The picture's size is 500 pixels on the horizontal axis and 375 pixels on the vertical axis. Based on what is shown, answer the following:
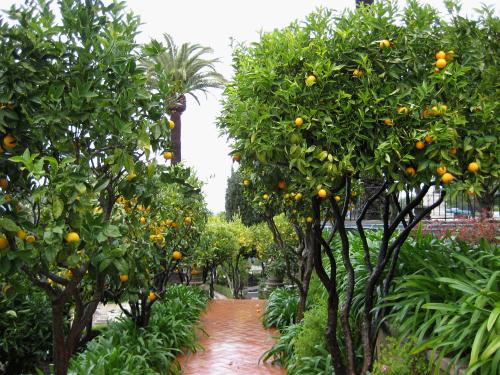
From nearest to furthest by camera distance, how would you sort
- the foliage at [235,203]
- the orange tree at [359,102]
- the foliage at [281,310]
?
the orange tree at [359,102]
the foliage at [281,310]
the foliage at [235,203]

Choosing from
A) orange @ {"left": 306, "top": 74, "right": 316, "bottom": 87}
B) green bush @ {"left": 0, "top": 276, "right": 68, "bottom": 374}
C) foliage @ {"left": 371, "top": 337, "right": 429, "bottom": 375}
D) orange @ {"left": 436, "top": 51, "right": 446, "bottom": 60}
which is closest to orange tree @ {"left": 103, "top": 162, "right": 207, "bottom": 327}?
green bush @ {"left": 0, "top": 276, "right": 68, "bottom": 374}

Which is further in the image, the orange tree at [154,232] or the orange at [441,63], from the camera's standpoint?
the orange at [441,63]

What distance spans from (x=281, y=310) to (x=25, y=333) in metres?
4.29

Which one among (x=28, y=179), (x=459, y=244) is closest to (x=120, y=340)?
(x=28, y=179)

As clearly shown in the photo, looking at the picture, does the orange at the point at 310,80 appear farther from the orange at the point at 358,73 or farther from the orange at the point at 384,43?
the orange at the point at 384,43

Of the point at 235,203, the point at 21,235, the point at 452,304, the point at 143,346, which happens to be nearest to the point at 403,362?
the point at 452,304

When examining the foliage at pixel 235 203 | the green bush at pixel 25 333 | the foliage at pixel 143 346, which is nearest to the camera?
the foliage at pixel 143 346

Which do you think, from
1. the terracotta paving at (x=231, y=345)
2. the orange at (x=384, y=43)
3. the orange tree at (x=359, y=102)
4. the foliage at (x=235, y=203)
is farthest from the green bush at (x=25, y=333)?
the foliage at (x=235, y=203)

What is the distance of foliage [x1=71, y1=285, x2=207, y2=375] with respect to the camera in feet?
17.3

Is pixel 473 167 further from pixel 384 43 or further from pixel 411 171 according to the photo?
pixel 384 43

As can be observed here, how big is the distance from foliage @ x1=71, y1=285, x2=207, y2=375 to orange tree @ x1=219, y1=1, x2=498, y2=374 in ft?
8.62

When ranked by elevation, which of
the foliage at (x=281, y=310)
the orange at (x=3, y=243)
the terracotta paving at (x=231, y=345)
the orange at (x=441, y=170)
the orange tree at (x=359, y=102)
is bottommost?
the terracotta paving at (x=231, y=345)

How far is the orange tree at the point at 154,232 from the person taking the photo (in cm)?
364

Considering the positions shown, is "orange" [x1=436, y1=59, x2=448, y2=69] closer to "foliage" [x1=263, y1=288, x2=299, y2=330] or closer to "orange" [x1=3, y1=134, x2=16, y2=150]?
"orange" [x1=3, y1=134, x2=16, y2=150]
